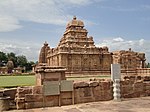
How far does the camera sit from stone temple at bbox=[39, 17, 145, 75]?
91.9ft

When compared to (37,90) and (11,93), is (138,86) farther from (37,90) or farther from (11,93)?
(11,93)

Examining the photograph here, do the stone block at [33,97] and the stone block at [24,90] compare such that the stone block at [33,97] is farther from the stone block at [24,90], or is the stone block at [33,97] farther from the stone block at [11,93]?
the stone block at [11,93]

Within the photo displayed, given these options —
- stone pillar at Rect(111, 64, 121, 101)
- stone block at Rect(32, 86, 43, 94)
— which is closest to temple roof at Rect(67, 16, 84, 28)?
stone pillar at Rect(111, 64, 121, 101)

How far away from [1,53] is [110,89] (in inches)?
2622

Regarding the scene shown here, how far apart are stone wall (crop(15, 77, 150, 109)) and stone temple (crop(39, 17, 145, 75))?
57.6 ft

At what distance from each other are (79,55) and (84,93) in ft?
69.2

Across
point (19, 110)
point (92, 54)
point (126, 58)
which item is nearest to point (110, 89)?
point (19, 110)

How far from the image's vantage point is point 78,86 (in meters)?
7.66

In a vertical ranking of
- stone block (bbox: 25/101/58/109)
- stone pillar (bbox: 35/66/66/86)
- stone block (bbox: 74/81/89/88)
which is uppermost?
stone pillar (bbox: 35/66/66/86)

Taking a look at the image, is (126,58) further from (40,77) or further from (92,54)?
(40,77)

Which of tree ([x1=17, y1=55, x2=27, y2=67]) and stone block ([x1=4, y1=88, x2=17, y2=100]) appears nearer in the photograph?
stone block ([x1=4, y1=88, x2=17, y2=100])

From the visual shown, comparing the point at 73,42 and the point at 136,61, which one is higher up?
the point at 73,42

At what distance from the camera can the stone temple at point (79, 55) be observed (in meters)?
28.0

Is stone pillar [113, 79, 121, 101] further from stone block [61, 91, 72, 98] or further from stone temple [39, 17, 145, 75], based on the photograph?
stone temple [39, 17, 145, 75]
